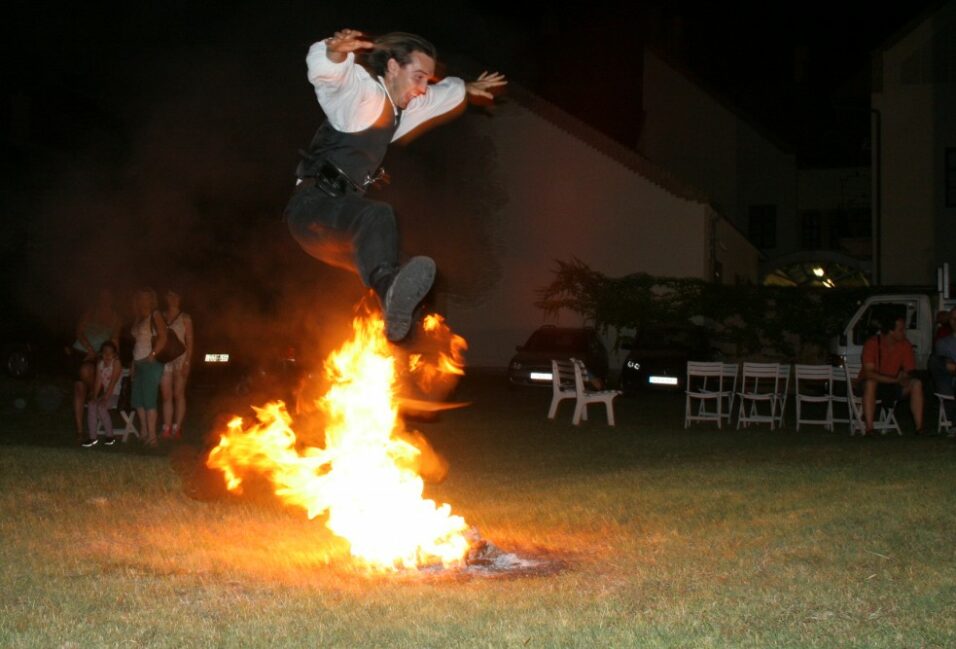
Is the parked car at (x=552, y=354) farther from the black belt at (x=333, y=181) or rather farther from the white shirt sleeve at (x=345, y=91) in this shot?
the white shirt sleeve at (x=345, y=91)

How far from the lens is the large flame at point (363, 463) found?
6.04 metres

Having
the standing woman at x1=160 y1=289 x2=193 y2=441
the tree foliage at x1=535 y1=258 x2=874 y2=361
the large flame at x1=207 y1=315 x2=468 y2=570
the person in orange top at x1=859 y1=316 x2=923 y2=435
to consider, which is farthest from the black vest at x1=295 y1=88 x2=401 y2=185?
the tree foliage at x1=535 y1=258 x2=874 y2=361

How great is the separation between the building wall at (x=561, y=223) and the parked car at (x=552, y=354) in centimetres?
756

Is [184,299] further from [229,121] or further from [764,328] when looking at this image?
[764,328]

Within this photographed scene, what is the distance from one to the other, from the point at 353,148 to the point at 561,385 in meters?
12.3

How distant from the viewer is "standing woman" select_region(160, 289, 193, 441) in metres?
11.8

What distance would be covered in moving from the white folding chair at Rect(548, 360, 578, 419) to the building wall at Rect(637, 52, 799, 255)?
74.0 ft

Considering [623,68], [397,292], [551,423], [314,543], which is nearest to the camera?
[397,292]

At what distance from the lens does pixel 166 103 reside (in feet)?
42.5

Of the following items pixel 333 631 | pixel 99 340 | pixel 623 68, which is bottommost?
pixel 333 631

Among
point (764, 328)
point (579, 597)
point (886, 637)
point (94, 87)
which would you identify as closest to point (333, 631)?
point (579, 597)

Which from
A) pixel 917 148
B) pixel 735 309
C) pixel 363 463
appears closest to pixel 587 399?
pixel 735 309

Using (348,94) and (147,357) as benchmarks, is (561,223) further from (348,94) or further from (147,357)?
(348,94)

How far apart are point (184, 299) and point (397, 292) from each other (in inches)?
398
